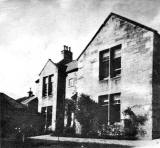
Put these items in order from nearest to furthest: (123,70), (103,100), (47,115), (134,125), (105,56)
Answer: (134,125) < (123,70) < (103,100) < (105,56) < (47,115)

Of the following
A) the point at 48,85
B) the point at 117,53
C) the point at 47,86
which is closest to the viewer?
the point at 117,53

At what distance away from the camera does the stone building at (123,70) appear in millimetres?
15459

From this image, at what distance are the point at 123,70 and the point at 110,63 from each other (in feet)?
4.90

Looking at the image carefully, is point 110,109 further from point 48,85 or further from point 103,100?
point 48,85

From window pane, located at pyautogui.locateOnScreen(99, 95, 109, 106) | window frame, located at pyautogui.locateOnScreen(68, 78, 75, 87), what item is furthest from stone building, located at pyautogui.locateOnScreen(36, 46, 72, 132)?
window pane, located at pyautogui.locateOnScreen(99, 95, 109, 106)

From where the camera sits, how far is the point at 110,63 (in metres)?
18.3

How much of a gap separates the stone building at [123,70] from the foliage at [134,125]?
0.27m

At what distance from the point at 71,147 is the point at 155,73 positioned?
6550 millimetres

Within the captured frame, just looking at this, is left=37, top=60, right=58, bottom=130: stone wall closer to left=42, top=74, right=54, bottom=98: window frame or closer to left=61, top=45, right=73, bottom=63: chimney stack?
left=42, top=74, right=54, bottom=98: window frame

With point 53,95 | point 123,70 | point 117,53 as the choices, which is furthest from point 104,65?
point 53,95

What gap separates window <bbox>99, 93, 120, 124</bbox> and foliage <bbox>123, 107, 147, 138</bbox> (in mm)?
1589

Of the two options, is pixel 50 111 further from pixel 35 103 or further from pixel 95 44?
pixel 95 44

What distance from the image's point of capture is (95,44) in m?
19.5

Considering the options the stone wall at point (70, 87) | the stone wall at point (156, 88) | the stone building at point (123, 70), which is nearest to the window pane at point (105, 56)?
the stone building at point (123, 70)
